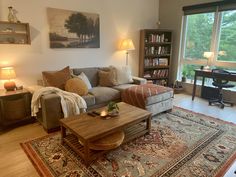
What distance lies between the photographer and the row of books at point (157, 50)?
4.96 metres

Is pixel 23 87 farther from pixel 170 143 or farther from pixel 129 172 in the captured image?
pixel 170 143

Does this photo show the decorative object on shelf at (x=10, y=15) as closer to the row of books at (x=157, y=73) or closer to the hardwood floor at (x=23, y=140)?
the hardwood floor at (x=23, y=140)

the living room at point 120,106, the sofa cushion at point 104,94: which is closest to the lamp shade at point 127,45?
the living room at point 120,106

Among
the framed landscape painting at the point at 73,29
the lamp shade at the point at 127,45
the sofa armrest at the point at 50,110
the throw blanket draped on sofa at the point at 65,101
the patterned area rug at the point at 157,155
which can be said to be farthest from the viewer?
the lamp shade at the point at 127,45

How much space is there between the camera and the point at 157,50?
505 cm

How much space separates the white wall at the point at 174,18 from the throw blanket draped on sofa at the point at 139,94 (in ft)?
6.79

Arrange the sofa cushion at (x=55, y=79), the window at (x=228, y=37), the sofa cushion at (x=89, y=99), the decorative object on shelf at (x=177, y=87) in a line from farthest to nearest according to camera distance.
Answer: the decorative object on shelf at (x=177, y=87) → the window at (x=228, y=37) → the sofa cushion at (x=55, y=79) → the sofa cushion at (x=89, y=99)

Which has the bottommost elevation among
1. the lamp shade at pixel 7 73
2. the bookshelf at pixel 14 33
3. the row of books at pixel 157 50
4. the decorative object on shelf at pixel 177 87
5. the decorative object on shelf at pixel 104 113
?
the decorative object on shelf at pixel 177 87

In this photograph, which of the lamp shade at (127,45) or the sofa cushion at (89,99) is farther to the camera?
the lamp shade at (127,45)

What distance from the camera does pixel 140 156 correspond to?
2170 millimetres

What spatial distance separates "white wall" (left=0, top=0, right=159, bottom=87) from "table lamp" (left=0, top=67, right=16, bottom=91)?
22cm

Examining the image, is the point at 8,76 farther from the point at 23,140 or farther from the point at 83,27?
the point at 83,27

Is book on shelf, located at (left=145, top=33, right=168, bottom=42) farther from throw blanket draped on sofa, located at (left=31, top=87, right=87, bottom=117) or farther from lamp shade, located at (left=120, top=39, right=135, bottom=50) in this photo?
throw blanket draped on sofa, located at (left=31, top=87, right=87, bottom=117)

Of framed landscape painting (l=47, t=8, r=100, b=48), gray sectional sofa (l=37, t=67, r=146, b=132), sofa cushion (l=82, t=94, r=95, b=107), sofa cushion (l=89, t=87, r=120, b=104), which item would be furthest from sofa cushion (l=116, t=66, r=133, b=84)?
sofa cushion (l=82, t=94, r=95, b=107)
